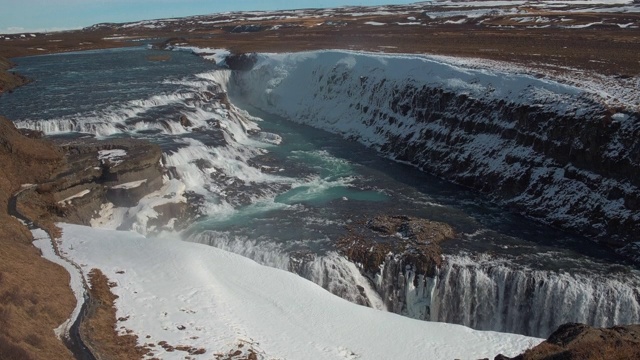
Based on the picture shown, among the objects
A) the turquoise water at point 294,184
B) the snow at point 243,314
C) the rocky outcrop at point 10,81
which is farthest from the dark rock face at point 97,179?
the rocky outcrop at point 10,81

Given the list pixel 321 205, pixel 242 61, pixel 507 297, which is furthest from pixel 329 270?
pixel 242 61

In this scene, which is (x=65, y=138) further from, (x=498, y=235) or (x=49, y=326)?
(x=498, y=235)

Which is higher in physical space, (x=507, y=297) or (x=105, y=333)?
(x=105, y=333)

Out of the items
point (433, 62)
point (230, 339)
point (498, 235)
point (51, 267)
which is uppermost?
point (433, 62)

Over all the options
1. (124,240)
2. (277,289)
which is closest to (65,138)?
(124,240)

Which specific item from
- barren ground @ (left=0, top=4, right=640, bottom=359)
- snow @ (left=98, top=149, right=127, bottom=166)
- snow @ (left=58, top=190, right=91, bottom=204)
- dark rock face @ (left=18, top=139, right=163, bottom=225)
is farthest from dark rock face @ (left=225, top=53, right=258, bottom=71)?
snow @ (left=58, top=190, right=91, bottom=204)

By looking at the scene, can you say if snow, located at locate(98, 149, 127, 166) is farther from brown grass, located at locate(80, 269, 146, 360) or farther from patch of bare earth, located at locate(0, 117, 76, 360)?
brown grass, located at locate(80, 269, 146, 360)

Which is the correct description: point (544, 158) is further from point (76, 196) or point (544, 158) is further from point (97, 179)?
point (76, 196)

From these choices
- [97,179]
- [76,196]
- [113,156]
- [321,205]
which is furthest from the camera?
[321,205]

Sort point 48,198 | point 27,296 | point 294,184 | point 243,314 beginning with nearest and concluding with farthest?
point 27,296
point 243,314
point 48,198
point 294,184
